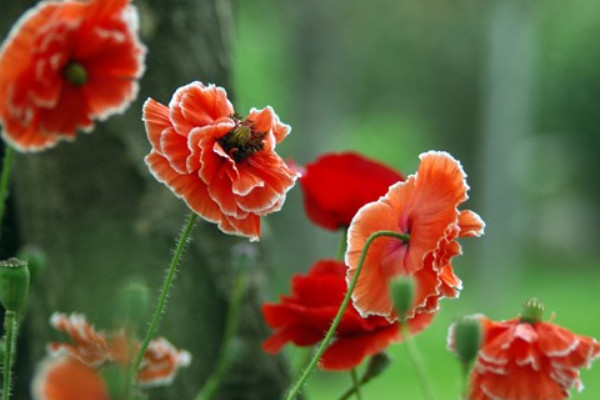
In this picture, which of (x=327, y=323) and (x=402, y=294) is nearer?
(x=402, y=294)

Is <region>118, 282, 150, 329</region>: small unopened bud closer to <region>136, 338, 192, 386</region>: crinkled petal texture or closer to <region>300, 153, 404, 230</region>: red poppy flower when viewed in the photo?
<region>136, 338, 192, 386</region>: crinkled petal texture

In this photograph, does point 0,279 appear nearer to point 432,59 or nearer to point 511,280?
point 511,280

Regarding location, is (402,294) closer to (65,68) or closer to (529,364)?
(529,364)

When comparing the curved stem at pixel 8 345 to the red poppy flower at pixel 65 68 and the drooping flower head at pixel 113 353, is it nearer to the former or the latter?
the drooping flower head at pixel 113 353

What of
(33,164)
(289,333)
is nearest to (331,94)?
(33,164)

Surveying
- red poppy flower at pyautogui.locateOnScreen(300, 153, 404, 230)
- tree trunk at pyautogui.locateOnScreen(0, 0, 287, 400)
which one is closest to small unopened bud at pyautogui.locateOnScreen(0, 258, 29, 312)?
red poppy flower at pyautogui.locateOnScreen(300, 153, 404, 230)

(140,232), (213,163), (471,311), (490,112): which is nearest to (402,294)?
(213,163)
